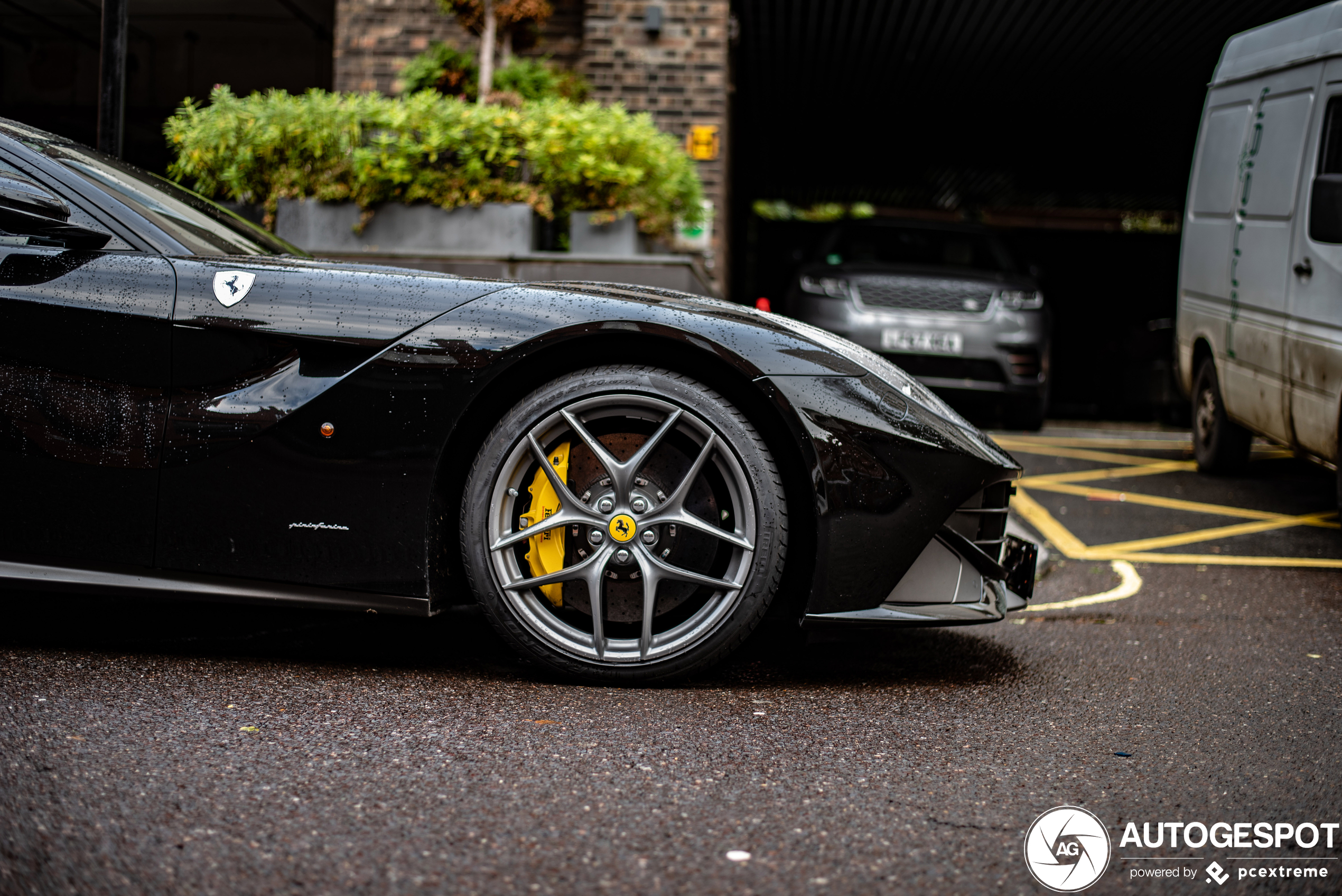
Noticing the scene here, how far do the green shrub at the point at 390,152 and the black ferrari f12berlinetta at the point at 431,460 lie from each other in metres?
3.80

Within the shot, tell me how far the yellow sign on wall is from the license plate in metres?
2.13

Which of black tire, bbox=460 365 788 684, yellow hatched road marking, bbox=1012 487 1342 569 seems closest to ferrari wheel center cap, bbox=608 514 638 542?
black tire, bbox=460 365 788 684

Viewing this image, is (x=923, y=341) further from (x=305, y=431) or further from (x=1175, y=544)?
(x=305, y=431)

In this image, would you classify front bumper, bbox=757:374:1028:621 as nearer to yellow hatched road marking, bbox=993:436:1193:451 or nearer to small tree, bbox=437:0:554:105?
A: small tree, bbox=437:0:554:105

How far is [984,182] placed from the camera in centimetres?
2488

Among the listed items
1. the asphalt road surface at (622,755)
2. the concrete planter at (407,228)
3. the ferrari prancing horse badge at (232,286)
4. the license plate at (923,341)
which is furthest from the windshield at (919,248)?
the ferrari prancing horse badge at (232,286)

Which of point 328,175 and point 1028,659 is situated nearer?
point 1028,659

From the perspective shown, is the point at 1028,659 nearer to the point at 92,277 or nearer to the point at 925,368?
the point at 92,277

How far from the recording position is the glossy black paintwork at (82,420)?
271 cm

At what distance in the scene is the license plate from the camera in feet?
28.5

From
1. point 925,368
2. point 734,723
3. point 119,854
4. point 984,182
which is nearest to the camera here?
point 119,854

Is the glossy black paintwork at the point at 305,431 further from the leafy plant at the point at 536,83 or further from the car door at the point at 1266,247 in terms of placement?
the leafy plant at the point at 536,83

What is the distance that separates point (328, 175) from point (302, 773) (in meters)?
Result: 4.99

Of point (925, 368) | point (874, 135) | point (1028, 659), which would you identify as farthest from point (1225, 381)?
point (874, 135)
